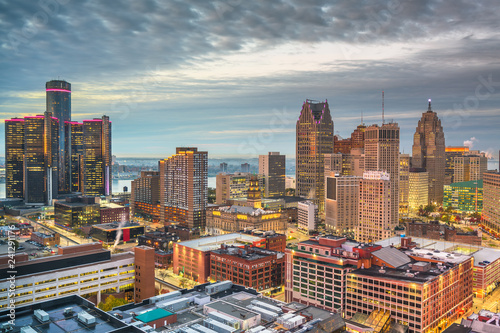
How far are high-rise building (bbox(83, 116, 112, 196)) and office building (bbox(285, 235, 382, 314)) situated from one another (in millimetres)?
97945

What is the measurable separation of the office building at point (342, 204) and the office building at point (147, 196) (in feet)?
122

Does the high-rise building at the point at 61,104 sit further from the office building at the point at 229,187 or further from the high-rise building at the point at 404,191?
the high-rise building at the point at 404,191

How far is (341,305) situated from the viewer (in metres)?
36.3

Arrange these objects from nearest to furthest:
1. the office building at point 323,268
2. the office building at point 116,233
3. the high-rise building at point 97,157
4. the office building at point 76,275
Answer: the office building at point 76,275, the office building at point 323,268, the office building at point 116,233, the high-rise building at point 97,157

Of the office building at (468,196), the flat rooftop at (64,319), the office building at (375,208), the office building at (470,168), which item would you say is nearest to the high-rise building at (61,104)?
the office building at (375,208)

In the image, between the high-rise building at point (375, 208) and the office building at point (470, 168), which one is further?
the office building at point (470, 168)

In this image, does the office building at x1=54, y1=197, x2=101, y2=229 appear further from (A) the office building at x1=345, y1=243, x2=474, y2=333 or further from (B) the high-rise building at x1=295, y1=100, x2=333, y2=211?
(A) the office building at x1=345, y1=243, x2=474, y2=333

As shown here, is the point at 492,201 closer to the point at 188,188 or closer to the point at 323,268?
the point at 323,268

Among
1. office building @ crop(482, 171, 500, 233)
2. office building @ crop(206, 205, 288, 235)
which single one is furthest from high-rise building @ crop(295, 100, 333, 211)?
office building @ crop(482, 171, 500, 233)

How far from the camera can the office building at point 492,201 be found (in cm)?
7488

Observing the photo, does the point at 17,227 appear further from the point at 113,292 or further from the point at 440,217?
the point at 440,217

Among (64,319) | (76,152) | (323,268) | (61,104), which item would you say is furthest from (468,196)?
(61,104)

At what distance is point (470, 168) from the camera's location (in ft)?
→ 393

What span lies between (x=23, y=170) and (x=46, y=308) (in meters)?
106
